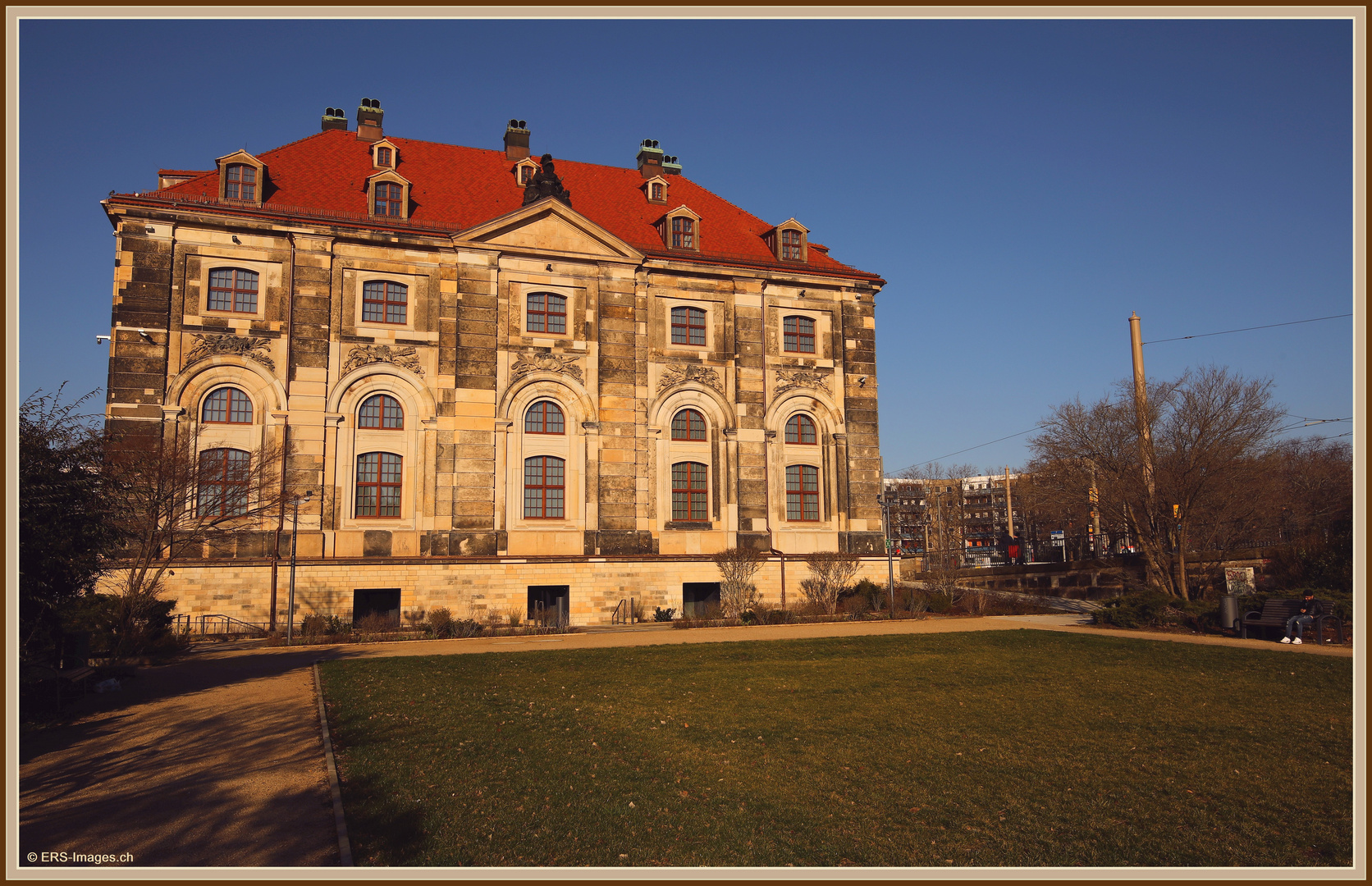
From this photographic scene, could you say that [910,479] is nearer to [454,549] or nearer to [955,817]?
[454,549]

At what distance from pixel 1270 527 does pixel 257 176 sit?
139 ft

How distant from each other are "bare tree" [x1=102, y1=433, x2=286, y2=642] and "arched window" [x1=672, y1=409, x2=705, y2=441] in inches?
597

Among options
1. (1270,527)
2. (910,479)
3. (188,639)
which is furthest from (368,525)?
(910,479)

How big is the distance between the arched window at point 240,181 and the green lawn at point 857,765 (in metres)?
24.0

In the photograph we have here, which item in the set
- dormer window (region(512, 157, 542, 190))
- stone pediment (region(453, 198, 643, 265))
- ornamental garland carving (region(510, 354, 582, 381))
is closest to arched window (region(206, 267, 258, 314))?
stone pediment (region(453, 198, 643, 265))

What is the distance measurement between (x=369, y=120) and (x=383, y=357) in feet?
44.2

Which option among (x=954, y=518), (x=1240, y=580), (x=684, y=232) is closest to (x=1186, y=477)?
(x=1240, y=580)

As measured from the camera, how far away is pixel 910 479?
14225 centimetres

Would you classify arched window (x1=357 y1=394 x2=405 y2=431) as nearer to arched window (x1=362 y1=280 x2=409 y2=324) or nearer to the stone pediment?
arched window (x1=362 y1=280 x2=409 y2=324)

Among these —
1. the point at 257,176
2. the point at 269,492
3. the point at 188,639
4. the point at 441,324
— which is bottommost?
the point at 188,639

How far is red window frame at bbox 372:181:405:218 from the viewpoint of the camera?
34.7 meters

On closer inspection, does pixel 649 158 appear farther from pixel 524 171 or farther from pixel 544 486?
pixel 544 486

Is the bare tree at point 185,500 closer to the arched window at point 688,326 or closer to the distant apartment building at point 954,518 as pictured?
the arched window at point 688,326

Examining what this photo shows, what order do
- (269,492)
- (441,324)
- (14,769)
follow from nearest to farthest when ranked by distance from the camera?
(14,769) < (269,492) < (441,324)
